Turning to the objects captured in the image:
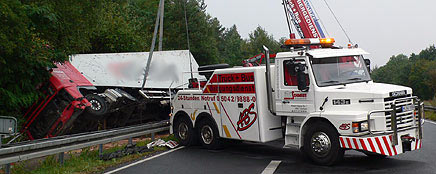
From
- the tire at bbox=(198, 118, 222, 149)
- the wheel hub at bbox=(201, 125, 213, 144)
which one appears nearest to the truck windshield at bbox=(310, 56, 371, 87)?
the tire at bbox=(198, 118, 222, 149)

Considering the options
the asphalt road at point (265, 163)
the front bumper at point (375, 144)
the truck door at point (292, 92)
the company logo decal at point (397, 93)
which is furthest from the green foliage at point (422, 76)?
the front bumper at point (375, 144)

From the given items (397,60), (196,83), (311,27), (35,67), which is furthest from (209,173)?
(397,60)

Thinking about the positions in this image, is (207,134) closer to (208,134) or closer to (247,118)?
(208,134)

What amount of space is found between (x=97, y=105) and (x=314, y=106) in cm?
740

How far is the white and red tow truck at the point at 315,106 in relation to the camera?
27.7 feet

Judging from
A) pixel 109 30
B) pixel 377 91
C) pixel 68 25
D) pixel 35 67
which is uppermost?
pixel 109 30

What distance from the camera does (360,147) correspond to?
8227mm

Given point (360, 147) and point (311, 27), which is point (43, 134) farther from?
point (311, 27)

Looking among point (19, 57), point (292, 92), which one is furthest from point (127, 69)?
point (292, 92)

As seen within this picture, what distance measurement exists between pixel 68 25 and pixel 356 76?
8159 millimetres

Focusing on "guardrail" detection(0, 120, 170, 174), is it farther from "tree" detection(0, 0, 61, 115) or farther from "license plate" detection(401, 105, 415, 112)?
"license plate" detection(401, 105, 415, 112)

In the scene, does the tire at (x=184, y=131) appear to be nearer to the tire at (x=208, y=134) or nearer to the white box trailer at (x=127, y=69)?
the tire at (x=208, y=134)

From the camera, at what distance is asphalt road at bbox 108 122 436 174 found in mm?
8555

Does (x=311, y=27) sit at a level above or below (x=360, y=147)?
above
